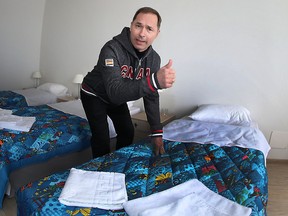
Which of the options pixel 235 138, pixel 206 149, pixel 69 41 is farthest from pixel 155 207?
pixel 69 41

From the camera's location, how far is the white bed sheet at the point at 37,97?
3.21m

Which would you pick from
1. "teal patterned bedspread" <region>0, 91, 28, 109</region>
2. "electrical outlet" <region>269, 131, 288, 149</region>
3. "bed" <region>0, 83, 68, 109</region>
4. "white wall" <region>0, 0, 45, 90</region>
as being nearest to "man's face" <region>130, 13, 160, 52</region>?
"electrical outlet" <region>269, 131, 288, 149</region>

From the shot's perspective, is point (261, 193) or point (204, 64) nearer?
point (261, 193)

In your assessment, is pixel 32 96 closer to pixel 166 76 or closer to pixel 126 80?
pixel 126 80

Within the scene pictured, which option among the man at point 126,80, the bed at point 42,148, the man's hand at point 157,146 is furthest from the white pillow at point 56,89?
the man's hand at point 157,146

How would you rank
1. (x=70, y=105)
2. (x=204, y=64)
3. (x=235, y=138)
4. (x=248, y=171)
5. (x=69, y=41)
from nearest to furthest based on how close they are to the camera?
(x=248, y=171)
(x=235, y=138)
(x=204, y=64)
(x=70, y=105)
(x=69, y=41)

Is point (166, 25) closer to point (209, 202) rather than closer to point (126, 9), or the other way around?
point (126, 9)

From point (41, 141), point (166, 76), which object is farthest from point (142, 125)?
point (166, 76)

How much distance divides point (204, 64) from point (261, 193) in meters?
1.72

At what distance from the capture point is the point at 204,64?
258cm

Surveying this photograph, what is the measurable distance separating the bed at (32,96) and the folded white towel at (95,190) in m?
2.10

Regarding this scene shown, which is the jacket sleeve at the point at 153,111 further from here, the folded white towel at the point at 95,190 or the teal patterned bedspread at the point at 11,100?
the teal patterned bedspread at the point at 11,100

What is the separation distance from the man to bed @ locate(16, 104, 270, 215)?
216mm

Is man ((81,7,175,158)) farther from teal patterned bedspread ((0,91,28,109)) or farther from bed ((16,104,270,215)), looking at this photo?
teal patterned bedspread ((0,91,28,109))
